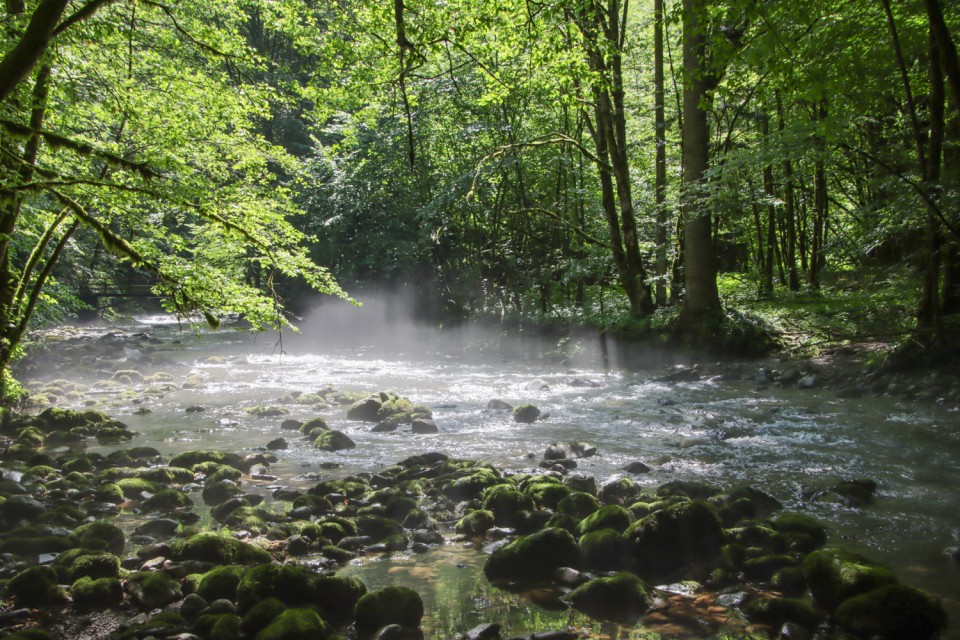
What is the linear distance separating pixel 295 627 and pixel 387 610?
0.64 m

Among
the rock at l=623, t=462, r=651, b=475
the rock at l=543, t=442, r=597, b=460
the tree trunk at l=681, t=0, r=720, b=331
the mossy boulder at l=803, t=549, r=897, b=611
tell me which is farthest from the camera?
the tree trunk at l=681, t=0, r=720, b=331

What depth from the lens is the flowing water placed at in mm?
5617

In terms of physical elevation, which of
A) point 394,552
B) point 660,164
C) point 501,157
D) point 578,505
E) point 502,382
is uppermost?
point 501,157

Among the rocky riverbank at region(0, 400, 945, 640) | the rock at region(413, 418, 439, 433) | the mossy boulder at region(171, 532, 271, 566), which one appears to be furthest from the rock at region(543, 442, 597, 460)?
the mossy boulder at region(171, 532, 271, 566)

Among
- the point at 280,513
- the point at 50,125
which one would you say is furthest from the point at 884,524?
the point at 50,125

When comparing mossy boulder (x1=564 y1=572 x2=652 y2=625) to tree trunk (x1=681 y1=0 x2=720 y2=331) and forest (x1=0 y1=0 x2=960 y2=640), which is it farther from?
tree trunk (x1=681 y1=0 x2=720 y2=331)

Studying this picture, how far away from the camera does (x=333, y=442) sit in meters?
10.3

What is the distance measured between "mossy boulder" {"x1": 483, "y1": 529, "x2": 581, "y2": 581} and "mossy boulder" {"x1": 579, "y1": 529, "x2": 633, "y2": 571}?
9 cm

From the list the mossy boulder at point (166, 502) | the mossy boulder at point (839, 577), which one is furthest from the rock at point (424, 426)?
the mossy boulder at point (839, 577)

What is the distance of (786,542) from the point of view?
571cm

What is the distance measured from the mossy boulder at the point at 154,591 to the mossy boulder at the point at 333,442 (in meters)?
5.00

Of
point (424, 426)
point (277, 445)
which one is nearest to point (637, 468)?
point (424, 426)

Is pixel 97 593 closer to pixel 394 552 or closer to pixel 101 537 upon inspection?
pixel 101 537

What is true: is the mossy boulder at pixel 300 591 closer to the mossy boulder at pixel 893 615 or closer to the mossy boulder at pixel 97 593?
the mossy boulder at pixel 97 593
